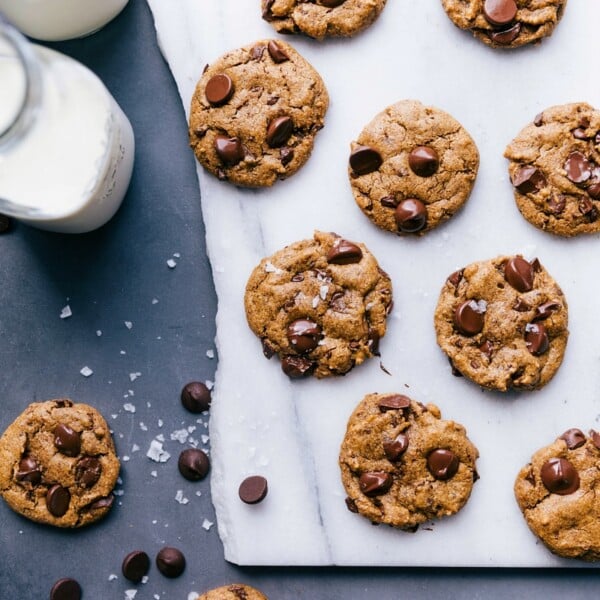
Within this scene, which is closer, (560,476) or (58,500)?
(560,476)

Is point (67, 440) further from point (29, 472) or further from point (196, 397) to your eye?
point (196, 397)

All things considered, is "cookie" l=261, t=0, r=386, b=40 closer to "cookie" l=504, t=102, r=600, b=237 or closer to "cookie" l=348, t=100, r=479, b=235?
"cookie" l=348, t=100, r=479, b=235

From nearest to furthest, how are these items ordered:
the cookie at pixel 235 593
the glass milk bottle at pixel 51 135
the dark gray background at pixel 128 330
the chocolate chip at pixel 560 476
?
1. the glass milk bottle at pixel 51 135
2. the chocolate chip at pixel 560 476
3. the cookie at pixel 235 593
4. the dark gray background at pixel 128 330

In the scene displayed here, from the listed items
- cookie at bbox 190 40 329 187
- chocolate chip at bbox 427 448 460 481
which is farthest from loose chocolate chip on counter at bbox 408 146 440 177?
chocolate chip at bbox 427 448 460 481

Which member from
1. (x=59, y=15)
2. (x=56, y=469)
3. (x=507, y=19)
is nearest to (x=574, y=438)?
(x=507, y=19)

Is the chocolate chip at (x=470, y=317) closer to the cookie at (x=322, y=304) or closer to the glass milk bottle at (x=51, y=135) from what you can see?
the cookie at (x=322, y=304)

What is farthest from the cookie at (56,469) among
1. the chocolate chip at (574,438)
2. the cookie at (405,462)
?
the chocolate chip at (574,438)

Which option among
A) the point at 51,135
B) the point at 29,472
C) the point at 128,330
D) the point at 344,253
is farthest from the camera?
the point at 128,330

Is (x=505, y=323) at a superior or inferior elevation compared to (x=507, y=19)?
inferior
